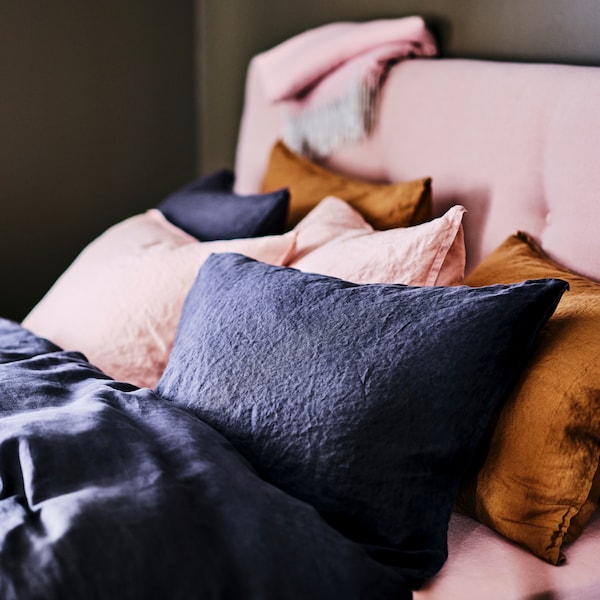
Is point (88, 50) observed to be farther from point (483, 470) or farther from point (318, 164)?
point (483, 470)

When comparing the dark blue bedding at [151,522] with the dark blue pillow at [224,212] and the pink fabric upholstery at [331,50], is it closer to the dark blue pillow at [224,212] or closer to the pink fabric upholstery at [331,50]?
the dark blue pillow at [224,212]

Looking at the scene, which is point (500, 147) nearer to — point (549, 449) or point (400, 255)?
point (400, 255)

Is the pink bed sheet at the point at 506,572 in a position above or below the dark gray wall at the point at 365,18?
below

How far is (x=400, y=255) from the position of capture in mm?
1248

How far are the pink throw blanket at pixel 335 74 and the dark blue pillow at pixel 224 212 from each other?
24 centimetres

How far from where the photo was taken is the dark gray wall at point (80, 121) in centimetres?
253

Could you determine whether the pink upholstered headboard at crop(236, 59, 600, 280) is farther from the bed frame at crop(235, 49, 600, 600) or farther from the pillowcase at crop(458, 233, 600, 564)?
the pillowcase at crop(458, 233, 600, 564)

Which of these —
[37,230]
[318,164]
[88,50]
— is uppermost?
[88,50]

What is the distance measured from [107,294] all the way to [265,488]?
716mm

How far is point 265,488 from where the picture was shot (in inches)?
34.2

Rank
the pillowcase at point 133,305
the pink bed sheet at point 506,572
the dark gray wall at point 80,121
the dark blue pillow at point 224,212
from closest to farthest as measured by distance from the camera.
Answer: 1. the pink bed sheet at point 506,572
2. the pillowcase at point 133,305
3. the dark blue pillow at point 224,212
4. the dark gray wall at point 80,121

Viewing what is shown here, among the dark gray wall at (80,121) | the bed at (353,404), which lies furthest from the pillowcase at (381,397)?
the dark gray wall at (80,121)

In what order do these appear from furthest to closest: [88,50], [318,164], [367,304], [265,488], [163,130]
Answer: [163,130] → [88,50] → [318,164] → [367,304] → [265,488]

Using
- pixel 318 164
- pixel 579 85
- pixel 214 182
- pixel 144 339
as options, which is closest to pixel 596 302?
pixel 579 85
